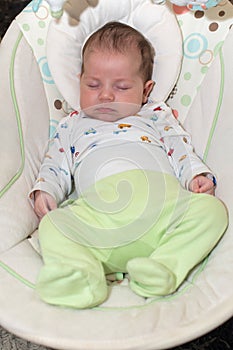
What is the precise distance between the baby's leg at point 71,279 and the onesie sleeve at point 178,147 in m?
0.35

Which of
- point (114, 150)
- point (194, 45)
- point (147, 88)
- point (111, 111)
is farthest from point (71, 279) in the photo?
point (194, 45)

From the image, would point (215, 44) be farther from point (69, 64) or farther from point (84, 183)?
point (84, 183)

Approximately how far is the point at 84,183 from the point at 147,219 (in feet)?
0.70

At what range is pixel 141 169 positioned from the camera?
120 centimetres

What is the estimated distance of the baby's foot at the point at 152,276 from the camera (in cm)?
94

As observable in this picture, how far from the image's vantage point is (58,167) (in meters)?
1.28

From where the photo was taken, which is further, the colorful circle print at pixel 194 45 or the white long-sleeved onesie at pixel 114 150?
the colorful circle print at pixel 194 45

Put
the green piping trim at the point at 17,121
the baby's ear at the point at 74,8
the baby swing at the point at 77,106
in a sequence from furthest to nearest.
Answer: the baby's ear at the point at 74,8, the green piping trim at the point at 17,121, the baby swing at the point at 77,106

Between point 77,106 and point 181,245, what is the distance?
531 mm

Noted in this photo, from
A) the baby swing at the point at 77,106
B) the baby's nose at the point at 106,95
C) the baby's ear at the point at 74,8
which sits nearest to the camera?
the baby swing at the point at 77,106

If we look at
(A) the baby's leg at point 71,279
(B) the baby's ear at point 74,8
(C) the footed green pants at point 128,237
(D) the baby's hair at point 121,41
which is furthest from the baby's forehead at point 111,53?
(A) the baby's leg at point 71,279

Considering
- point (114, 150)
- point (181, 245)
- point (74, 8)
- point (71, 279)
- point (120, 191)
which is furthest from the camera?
point (74, 8)

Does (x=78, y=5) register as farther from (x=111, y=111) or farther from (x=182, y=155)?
(x=182, y=155)

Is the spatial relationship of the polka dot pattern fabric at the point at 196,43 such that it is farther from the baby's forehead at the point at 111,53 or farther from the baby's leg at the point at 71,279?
the baby's leg at the point at 71,279
